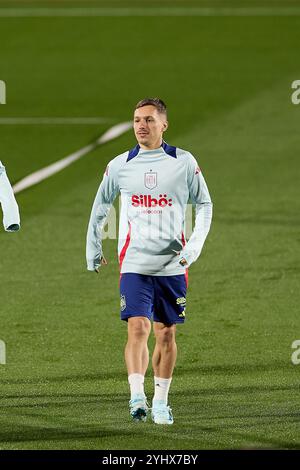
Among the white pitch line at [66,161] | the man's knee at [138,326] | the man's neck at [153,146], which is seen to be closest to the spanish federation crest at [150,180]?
the man's neck at [153,146]

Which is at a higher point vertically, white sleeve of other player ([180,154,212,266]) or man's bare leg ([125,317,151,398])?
white sleeve of other player ([180,154,212,266])

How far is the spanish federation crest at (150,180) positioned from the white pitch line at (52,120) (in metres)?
10.3

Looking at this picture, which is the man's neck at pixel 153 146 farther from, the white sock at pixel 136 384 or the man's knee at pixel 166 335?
the white sock at pixel 136 384

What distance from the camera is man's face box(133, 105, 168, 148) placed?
9.28 metres

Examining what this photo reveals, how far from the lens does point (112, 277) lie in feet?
43.6

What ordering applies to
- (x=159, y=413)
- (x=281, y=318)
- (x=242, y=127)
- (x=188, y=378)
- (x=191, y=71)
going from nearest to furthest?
(x=159, y=413)
(x=188, y=378)
(x=281, y=318)
(x=242, y=127)
(x=191, y=71)

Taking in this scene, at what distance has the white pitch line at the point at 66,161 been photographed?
54.9 ft

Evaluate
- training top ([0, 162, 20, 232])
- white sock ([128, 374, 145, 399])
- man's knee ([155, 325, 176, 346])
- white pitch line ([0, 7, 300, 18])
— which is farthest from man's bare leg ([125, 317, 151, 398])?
white pitch line ([0, 7, 300, 18])

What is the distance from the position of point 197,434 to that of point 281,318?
3.13m

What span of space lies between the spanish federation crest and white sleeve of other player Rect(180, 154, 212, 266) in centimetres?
21

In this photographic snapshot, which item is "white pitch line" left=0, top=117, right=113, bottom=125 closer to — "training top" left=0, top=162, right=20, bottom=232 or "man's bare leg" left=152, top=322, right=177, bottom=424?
"training top" left=0, top=162, right=20, bottom=232
